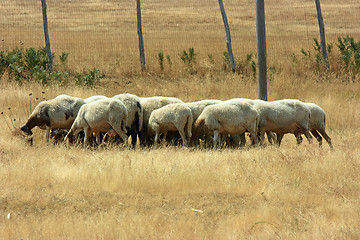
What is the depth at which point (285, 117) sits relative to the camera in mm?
11859

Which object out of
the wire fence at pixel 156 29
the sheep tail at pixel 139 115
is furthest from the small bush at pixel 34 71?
the sheep tail at pixel 139 115

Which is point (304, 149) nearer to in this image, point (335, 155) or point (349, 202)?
point (335, 155)

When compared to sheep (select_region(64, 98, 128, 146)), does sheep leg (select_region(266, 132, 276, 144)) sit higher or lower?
lower

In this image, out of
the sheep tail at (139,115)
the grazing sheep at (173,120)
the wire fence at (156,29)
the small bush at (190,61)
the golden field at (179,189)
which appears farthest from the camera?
the wire fence at (156,29)

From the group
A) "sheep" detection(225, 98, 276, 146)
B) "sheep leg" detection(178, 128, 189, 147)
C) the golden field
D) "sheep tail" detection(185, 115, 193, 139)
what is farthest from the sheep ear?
"sheep" detection(225, 98, 276, 146)

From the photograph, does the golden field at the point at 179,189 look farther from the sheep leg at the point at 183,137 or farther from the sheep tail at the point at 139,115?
the sheep tail at the point at 139,115

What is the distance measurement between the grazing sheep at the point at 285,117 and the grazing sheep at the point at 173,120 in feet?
5.22

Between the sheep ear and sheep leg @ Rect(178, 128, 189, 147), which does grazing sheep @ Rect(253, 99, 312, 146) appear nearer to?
sheep leg @ Rect(178, 128, 189, 147)

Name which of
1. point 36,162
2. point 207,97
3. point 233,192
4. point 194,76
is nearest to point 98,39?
point 194,76

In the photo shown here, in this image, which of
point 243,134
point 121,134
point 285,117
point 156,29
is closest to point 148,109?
point 121,134

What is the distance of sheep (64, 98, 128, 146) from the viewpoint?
11.5 metres

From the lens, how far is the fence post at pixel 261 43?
13.9m

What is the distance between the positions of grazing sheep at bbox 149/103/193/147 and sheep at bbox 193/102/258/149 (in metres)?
0.44

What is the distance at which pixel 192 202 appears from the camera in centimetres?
805
